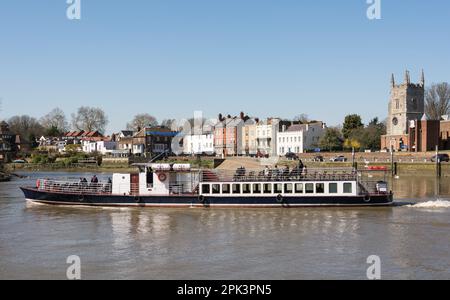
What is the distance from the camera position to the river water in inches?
840

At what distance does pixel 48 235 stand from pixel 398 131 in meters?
89.9

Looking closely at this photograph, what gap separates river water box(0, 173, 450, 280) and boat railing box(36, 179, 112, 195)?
1.92m

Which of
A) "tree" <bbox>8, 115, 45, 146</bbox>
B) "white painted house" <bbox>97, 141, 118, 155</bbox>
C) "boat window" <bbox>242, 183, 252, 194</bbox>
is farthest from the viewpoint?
"tree" <bbox>8, 115, 45, 146</bbox>

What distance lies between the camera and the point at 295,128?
11481 cm

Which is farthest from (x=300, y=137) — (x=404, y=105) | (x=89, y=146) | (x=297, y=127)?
(x=89, y=146)

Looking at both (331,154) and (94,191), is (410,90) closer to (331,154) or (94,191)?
(331,154)

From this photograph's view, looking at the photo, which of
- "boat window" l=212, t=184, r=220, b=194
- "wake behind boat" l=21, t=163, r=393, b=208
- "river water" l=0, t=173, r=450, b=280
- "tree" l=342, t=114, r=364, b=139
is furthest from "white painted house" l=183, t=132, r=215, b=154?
"river water" l=0, t=173, r=450, b=280

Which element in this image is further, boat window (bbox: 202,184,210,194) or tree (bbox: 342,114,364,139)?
tree (bbox: 342,114,364,139)

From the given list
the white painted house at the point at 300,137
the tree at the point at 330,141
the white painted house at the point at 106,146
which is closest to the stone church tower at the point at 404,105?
the tree at the point at 330,141

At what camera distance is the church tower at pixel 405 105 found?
107 meters

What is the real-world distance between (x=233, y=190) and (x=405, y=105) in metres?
77.4

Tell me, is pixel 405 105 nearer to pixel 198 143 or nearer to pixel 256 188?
pixel 198 143

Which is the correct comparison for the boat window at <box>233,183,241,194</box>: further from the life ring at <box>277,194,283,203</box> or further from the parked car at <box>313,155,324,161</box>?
the parked car at <box>313,155,324,161</box>
